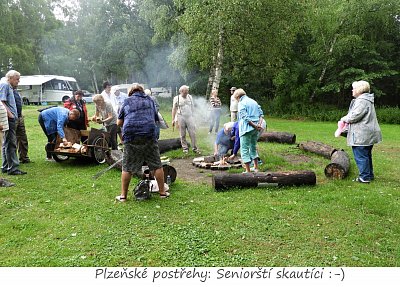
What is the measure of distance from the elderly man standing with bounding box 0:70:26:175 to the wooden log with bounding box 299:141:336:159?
6.53 meters

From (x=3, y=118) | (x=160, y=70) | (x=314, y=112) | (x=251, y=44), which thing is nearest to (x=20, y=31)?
(x=160, y=70)

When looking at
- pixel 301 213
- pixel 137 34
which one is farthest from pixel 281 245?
pixel 137 34

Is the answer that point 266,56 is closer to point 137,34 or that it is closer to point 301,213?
point 137,34

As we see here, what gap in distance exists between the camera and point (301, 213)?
15.7ft

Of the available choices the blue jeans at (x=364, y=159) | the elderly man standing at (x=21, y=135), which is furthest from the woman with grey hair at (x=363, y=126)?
the elderly man standing at (x=21, y=135)

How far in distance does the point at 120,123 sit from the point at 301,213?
110 inches

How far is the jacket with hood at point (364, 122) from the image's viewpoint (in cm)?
602

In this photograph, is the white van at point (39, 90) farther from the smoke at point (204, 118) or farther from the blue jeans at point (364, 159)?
the blue jeans at point (364, 159)

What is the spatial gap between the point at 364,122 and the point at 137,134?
371cm

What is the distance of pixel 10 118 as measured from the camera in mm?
6617

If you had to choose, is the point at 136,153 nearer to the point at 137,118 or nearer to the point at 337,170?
the point at 137,118

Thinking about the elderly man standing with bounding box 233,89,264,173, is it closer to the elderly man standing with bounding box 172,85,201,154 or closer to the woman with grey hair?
the woman with grey hair

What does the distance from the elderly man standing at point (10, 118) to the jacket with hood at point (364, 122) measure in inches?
235
